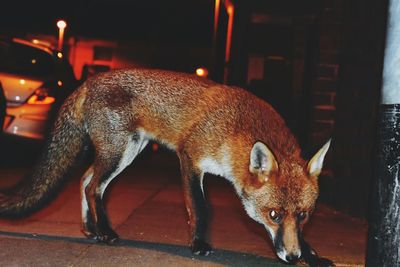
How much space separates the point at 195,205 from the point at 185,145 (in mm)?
541

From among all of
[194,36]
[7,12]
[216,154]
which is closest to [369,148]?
[216,154]

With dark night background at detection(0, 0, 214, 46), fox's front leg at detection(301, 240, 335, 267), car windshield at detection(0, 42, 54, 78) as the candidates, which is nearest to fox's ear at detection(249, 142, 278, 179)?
fox's front leg at detection(301, 240, 335, 267)

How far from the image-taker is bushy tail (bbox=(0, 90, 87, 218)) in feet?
15.3

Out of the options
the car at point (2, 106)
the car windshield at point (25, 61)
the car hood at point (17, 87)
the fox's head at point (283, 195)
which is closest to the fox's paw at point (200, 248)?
the fox's head at point (283, 195)

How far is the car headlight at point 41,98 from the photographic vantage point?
816cm

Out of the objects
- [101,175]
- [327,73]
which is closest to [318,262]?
[101,175]

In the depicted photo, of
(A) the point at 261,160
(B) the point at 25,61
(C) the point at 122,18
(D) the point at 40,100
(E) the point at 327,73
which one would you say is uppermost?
(C) the point at 122,18

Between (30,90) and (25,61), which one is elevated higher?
(25,61)

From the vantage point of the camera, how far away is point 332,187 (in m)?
7.42

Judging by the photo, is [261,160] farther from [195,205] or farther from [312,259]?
[312,259]

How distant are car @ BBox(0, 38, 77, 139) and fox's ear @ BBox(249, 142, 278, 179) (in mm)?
4755

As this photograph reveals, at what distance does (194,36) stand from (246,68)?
18265 mm

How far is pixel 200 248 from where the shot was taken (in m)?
4.45

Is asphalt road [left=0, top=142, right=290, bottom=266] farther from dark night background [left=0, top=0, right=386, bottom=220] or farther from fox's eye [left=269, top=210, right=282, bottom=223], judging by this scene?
dark night background [left=0, top=0, right=386, bottom=220]
